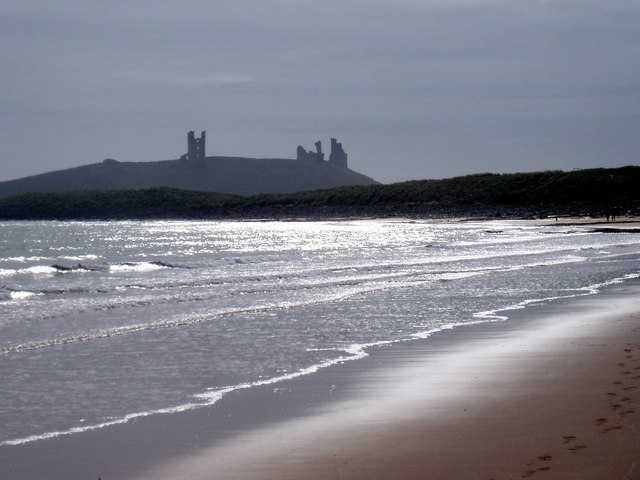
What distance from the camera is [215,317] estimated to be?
1870 cm

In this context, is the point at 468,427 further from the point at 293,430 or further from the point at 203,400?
the point at 203,400

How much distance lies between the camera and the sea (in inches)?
413

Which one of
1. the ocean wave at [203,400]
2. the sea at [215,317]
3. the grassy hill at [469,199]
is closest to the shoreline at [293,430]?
the ocean wave at [203,400]

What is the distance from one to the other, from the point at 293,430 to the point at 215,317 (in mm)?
10292

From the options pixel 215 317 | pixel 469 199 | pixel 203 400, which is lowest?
pixel 215 317

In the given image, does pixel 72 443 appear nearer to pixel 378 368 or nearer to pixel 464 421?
pixel 464 421

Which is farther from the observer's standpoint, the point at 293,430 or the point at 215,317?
the point at 215,317

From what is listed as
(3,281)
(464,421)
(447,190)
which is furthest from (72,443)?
(447,190)

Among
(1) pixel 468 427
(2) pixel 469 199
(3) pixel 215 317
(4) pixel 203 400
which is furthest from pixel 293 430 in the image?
(2) pixel 469 199

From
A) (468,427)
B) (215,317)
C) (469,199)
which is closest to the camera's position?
(468,427)

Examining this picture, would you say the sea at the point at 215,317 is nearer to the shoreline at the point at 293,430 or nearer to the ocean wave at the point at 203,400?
the ocean wave at the point at 203,400

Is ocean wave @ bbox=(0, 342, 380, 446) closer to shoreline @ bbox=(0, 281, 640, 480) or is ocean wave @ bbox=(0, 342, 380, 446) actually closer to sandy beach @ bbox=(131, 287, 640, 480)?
shoreline @ bbox=(0, 281, 640, 480)

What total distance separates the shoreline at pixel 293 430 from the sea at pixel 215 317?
1.67 feet

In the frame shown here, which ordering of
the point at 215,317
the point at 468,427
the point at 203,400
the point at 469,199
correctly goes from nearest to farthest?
the point at 468,427 → the point at 203,400 → the point at 215,317 → the point at 469,199
